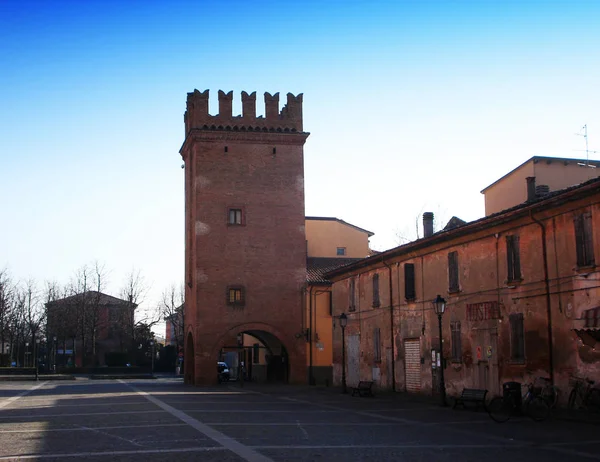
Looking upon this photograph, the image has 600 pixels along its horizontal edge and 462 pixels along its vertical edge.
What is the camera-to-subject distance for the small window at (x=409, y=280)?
105 feet

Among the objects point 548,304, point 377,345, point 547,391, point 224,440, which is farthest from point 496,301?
point 224,440

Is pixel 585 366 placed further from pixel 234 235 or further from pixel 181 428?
pixel 234 235

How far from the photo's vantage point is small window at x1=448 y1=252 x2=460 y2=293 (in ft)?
93.5

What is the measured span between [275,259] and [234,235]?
2.93 m

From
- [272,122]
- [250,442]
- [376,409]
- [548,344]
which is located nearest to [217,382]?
[272,122]

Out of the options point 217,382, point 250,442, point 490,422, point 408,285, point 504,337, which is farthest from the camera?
point 217,382

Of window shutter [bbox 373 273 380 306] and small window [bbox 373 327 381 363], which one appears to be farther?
window shutter [bbox 373 273 380 306]

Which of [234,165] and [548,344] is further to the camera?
[234,165]

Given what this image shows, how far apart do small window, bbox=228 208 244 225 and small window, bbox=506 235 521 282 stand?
82.0 ft

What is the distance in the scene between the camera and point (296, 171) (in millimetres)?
48938

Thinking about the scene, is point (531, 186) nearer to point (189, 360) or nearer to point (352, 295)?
point (352, 295)

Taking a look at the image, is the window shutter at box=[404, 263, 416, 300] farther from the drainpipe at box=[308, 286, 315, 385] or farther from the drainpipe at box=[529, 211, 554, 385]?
the drainpipe at box=[308, 286, 315, 385]

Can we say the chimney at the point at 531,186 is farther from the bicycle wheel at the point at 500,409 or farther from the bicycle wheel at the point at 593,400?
the bicycle wheel at the point at 593,400

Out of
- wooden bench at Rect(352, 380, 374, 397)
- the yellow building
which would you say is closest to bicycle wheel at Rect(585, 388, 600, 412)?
wooden bench at Rect(352, 380, 374, 397)
